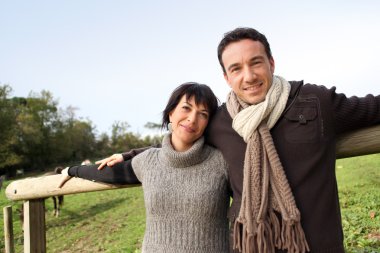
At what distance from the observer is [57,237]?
31.7 feet

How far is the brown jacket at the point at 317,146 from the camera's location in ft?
5.78

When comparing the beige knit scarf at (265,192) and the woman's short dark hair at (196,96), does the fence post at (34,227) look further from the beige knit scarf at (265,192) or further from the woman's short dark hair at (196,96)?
the beige knit scarf at (265,192)

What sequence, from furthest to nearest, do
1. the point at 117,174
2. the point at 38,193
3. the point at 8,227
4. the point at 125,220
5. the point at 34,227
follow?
the point at 125,220, the point at 8,227, the point at 34,227, the point at 38,193, the point at 117,174

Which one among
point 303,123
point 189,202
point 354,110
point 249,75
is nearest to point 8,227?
point 189,202

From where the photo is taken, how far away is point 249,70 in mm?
1896

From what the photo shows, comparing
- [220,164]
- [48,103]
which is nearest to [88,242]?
[220,164]

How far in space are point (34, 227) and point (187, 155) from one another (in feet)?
5.57

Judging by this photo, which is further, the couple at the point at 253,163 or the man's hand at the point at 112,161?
the man's hand at the point at 112,161

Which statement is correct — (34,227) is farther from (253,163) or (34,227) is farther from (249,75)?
(249,75)

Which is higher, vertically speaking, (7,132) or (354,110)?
(7,132)

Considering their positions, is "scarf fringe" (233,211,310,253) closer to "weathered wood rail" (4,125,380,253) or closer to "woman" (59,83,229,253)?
"woman" (59,83,229,253)

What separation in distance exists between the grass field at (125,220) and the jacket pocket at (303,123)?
2340mm

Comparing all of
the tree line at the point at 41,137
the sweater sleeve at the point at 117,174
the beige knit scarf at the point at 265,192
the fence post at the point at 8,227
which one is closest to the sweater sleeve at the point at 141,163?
the sweater sleeve at the point at 117,174

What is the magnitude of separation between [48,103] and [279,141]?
5078 cm
